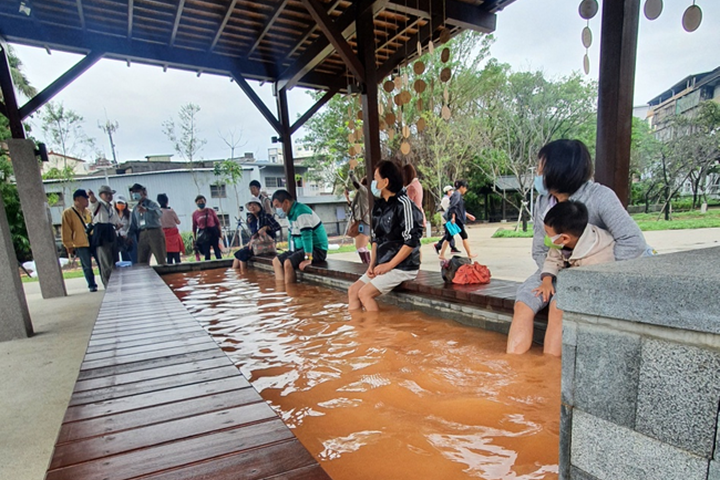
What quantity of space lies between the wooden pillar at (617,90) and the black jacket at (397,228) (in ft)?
4.43

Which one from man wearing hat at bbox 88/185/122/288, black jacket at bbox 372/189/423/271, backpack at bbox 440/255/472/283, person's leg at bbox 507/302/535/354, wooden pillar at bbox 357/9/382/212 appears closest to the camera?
person's leg at bbox 507/302/535/354

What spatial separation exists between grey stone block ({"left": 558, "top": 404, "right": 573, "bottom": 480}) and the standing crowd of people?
910 mm

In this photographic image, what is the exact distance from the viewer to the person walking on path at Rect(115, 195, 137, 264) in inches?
269

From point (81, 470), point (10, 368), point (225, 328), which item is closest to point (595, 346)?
point (81, 470)

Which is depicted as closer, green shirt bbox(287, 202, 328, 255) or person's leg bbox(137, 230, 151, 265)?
green shirt bbox(287, 202, 328, 255)

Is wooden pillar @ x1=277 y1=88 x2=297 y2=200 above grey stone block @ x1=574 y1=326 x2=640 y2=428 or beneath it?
above

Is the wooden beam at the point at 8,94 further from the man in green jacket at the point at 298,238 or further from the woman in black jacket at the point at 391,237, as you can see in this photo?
the woman in black jacket at the point at 391,237

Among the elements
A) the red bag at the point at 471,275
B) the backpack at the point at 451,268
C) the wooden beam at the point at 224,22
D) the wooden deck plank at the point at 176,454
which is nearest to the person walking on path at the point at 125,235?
the wooden beam at the point at 224,22

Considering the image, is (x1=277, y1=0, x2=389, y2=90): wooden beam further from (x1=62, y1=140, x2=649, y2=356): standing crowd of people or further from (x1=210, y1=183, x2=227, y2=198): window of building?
(x1=210, y1=183, x2=227, y2=198): window of building

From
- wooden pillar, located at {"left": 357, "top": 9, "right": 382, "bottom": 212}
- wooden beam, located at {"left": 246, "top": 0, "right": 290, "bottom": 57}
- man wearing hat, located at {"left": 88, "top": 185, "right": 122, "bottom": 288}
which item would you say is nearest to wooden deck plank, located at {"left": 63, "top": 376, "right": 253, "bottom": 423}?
wooden pillar, located at {"left": 357, "top": 9, "right": 382, "bottom": 212}

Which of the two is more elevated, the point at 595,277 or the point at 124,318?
the point at 595,277

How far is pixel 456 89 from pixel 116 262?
14.3 m

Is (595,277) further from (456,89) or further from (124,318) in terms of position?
(456,89)

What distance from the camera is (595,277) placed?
2.59 ft
